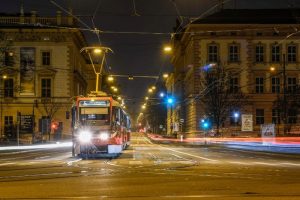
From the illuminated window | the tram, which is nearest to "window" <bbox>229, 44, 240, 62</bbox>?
the illuminated window

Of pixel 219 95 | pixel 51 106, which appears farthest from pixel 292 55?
pixel 51 106

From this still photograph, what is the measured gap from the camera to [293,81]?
283 feet

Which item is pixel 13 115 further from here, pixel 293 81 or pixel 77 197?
pixel 77 197

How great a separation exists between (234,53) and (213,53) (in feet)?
9.77

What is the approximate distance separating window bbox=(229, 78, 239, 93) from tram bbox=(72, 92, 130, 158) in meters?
51.9

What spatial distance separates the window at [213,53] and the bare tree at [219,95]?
2693mm

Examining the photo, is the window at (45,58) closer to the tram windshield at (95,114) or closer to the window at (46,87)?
the window at (46,87)

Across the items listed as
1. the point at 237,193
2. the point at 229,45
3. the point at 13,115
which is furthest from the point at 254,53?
the point at 237,193

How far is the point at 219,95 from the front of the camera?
263ft

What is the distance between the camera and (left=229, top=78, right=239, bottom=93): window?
84475 millimetres

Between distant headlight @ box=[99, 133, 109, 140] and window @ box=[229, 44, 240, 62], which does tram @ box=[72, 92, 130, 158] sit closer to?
distant headlight @ box=[99, 133, 109, 140]

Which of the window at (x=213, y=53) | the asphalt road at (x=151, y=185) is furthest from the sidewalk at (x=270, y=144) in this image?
the asphalt road at (x=151, y=185)

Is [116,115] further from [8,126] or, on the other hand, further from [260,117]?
[260,117]

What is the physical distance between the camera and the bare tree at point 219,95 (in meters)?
79.2
